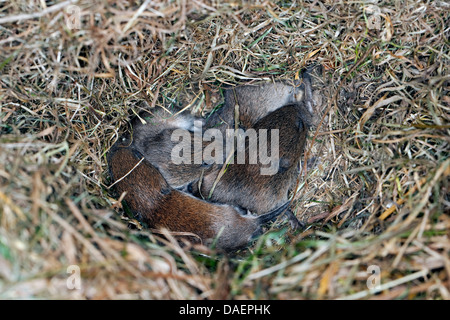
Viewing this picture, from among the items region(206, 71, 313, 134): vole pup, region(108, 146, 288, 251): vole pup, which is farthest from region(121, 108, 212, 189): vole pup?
region(206, 71, 313, 134): vole pup

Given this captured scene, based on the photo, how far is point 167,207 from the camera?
11.8 feet

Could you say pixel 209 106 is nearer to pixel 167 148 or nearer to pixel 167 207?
pixel 167 148

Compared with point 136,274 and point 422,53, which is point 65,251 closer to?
point 136,274

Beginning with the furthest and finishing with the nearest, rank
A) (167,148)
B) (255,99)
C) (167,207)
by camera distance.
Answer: (255,99) → (167,148) → (167,207)

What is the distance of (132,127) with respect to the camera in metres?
3.73

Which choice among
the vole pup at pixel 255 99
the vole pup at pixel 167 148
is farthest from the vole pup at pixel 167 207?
the vole pup at pixel 255 99

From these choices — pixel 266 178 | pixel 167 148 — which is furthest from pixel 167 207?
pixel 266 178

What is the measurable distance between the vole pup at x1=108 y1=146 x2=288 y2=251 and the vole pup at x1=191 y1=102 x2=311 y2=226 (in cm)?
19

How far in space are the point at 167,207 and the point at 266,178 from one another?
1.09m

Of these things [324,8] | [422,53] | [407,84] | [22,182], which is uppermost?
[324,8]

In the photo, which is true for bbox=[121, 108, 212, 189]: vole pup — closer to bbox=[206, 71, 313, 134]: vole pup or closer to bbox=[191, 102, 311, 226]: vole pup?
bbox=[191, 102, 311, 226]: vole pup

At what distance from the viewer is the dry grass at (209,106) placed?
2137mm
